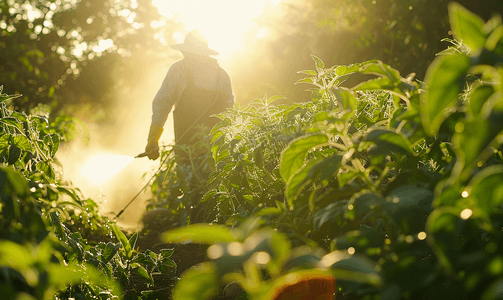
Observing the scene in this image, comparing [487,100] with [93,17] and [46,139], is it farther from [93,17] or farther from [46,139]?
[93,17]

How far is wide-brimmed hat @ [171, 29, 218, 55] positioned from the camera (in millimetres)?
4762

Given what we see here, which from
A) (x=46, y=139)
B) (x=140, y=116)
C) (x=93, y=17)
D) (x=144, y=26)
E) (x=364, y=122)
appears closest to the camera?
(x=364, y=122)

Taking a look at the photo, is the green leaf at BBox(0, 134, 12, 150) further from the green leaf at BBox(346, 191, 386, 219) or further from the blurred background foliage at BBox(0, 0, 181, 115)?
the blurred background foliage at BBox(0, 0, 181, 115)

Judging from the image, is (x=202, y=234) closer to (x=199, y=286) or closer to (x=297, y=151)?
(x=199, y=286)

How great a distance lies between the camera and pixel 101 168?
7625 millimetres

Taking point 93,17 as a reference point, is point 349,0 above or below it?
below

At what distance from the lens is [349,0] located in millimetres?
6809

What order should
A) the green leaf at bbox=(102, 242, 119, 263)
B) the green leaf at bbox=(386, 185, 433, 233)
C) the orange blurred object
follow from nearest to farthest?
the green leaf at bbox=(386, 185, 433, 233)
the orange blurred object
the green leaf at bbox=(102, 242, 119, 263)

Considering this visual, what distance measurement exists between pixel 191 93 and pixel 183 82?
16cm

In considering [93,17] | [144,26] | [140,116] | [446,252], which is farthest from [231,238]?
[140,116]

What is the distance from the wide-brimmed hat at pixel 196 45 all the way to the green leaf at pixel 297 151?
14.5 feet

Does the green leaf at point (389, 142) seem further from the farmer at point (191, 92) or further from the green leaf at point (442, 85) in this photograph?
the farmer at point (191, 92)

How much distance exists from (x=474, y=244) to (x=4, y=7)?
418 inches

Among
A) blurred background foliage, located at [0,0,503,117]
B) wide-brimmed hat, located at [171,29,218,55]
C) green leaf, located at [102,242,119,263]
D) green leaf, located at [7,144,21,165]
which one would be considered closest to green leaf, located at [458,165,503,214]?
green leaf, located at [7,144,21,165]
